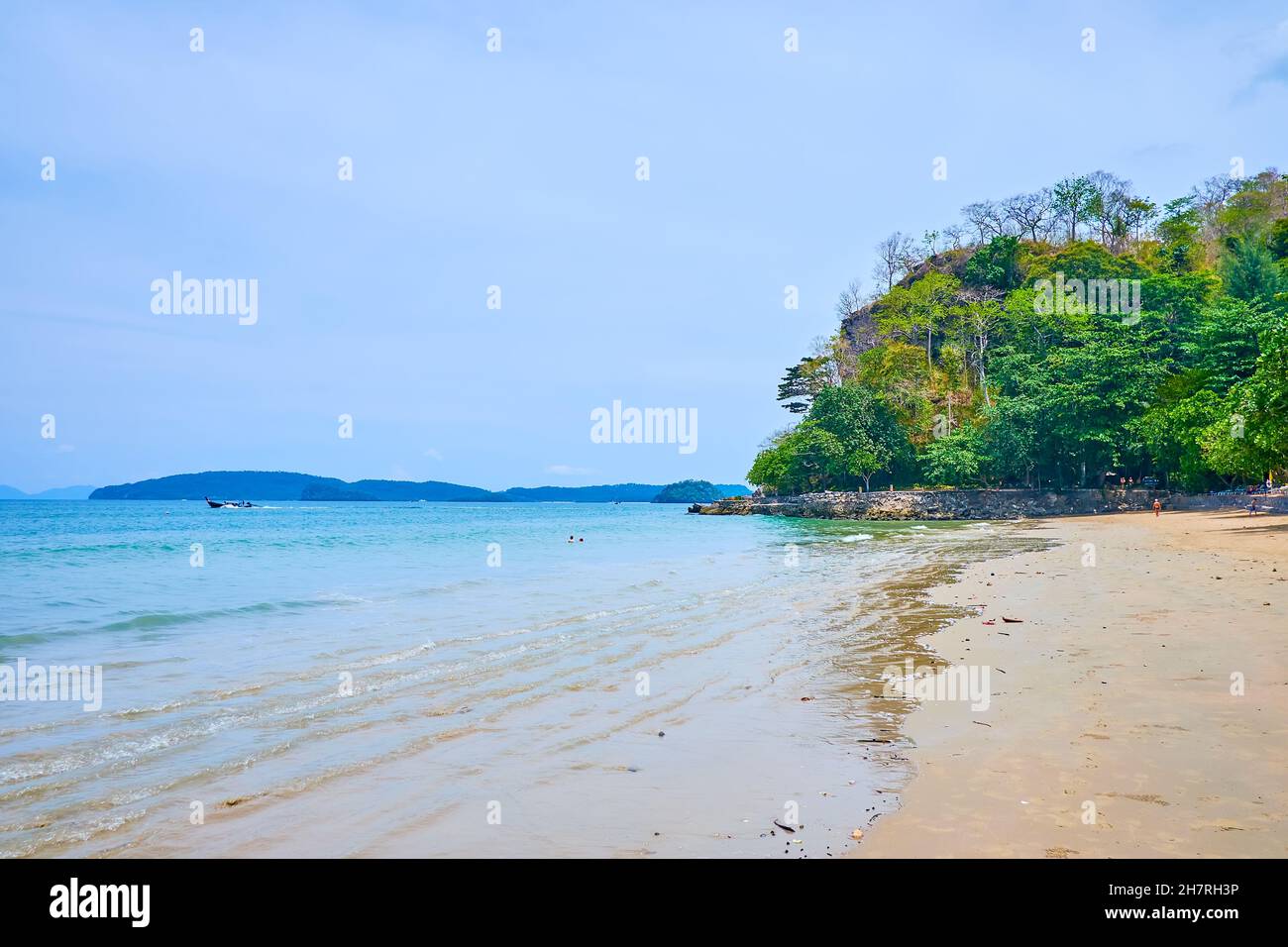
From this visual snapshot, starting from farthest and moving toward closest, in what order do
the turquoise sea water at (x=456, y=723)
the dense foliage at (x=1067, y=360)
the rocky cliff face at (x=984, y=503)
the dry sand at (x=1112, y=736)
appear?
the rocky cliff face at (x=984, y=503) → the dense foliage at (x=1067, y=360) → the turquoise sea water at (x=456, y=723) → the dry sand at (x=1112, y=736)

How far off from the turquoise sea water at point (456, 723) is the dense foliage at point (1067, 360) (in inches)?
910

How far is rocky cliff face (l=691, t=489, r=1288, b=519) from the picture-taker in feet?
173

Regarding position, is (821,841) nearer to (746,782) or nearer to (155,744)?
(746,782)

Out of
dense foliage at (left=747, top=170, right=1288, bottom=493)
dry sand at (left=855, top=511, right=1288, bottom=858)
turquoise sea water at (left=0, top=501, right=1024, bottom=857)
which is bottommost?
turquoise sea water at (left=0, top=501, right=1024, bottom=857)

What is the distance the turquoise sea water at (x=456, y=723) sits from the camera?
501 cm

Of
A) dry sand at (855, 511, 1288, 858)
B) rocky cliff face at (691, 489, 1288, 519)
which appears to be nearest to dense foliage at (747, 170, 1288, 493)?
rocky cliff face at (691, 489, 1288, 519)

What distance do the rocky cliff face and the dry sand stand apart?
3919 cm

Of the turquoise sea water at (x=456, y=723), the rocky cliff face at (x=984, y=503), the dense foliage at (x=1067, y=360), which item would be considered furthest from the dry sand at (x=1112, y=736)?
the rocky cliff face at (x=984, y=503)

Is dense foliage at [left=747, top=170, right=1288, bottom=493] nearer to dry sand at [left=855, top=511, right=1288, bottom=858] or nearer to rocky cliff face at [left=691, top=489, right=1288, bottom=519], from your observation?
rocky cliff face at [left=691, top=489, right=1288, bottom=519]

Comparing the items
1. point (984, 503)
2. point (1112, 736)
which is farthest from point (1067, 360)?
point (1112, 736)

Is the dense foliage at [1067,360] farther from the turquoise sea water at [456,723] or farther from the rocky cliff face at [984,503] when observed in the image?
the turquoise sea water at [456,723]

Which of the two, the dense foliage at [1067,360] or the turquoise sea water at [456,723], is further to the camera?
the dense foliage at [1067,360]

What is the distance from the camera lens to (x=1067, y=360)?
55.4m

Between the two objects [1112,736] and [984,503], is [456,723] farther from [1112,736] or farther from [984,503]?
[984,503]
